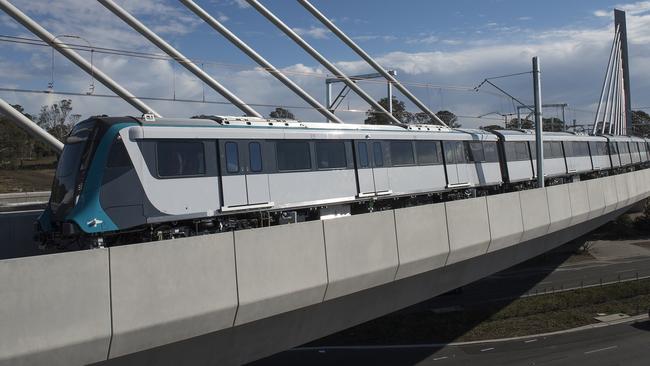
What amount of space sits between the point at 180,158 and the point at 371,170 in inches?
258

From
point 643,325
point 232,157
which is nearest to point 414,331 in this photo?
point 643,325

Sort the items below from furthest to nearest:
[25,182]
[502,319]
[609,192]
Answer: [25,182] → [502,319] → [609,192]

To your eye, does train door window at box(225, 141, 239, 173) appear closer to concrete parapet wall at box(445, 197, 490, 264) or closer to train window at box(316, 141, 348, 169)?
train window at box(316, 141, 348, 169)

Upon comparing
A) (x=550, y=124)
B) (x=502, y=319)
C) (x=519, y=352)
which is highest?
(x=550, y=124)

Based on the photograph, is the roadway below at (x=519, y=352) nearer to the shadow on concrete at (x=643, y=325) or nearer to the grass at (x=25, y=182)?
the shadow on concrete at (x=643, y=325)

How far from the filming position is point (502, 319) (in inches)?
1074

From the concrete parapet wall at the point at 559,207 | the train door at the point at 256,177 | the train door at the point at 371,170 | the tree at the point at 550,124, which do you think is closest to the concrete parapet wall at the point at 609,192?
the concrete parapet wall at the point at 559,207

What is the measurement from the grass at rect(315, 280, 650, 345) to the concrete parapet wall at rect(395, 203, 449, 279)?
15940mm

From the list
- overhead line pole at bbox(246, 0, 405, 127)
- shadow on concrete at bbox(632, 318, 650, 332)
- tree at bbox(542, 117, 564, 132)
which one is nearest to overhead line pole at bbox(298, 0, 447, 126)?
overhead line pole at bbox(246, 0, 405, 127)

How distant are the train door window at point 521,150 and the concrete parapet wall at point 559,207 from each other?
29.4 ft

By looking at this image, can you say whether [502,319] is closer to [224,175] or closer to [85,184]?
[224,175]

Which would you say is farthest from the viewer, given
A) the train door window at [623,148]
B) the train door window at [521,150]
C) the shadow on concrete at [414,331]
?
the train door window at [623,148]

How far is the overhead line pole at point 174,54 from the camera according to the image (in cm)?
1980

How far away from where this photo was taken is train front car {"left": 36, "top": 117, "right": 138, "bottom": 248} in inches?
388
